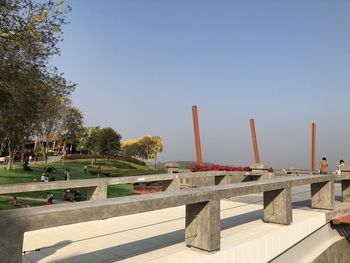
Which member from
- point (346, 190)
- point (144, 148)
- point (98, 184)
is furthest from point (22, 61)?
point (144, 148)

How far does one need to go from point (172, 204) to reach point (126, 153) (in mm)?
88220

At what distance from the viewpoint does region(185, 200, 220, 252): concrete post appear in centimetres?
567

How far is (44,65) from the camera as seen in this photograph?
1570cm

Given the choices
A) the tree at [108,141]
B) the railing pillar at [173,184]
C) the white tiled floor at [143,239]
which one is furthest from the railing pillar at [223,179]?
the tree at [108,141]

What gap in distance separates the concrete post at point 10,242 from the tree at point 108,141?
55885mm

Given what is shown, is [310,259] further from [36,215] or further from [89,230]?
[36,215]

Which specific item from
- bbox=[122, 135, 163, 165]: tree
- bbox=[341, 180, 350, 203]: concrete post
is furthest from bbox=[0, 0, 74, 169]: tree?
bbox=[122, 135, 163, 165]: tree

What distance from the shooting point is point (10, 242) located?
336 centimetres

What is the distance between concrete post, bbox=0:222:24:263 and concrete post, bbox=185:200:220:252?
325cm

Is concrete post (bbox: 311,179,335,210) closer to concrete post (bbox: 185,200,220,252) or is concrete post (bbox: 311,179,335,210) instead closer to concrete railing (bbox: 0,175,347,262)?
concrete railing (bbox: 0,175,347,262)

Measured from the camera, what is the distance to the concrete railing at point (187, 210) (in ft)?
11.3

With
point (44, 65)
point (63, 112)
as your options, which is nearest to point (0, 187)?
point (44, 65)

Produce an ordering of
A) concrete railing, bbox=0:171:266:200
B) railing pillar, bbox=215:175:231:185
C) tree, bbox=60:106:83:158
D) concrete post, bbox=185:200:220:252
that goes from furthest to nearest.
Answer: tree, bbox=60:106:83:158 → railing pillar, bbox=215:175:231:185 → concrete railing, bbox=0:171:266:200 → concrete post, bbox=185:200:220:252

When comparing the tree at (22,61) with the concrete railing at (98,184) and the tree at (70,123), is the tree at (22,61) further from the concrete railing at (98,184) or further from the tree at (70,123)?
the tree at (70,123)
